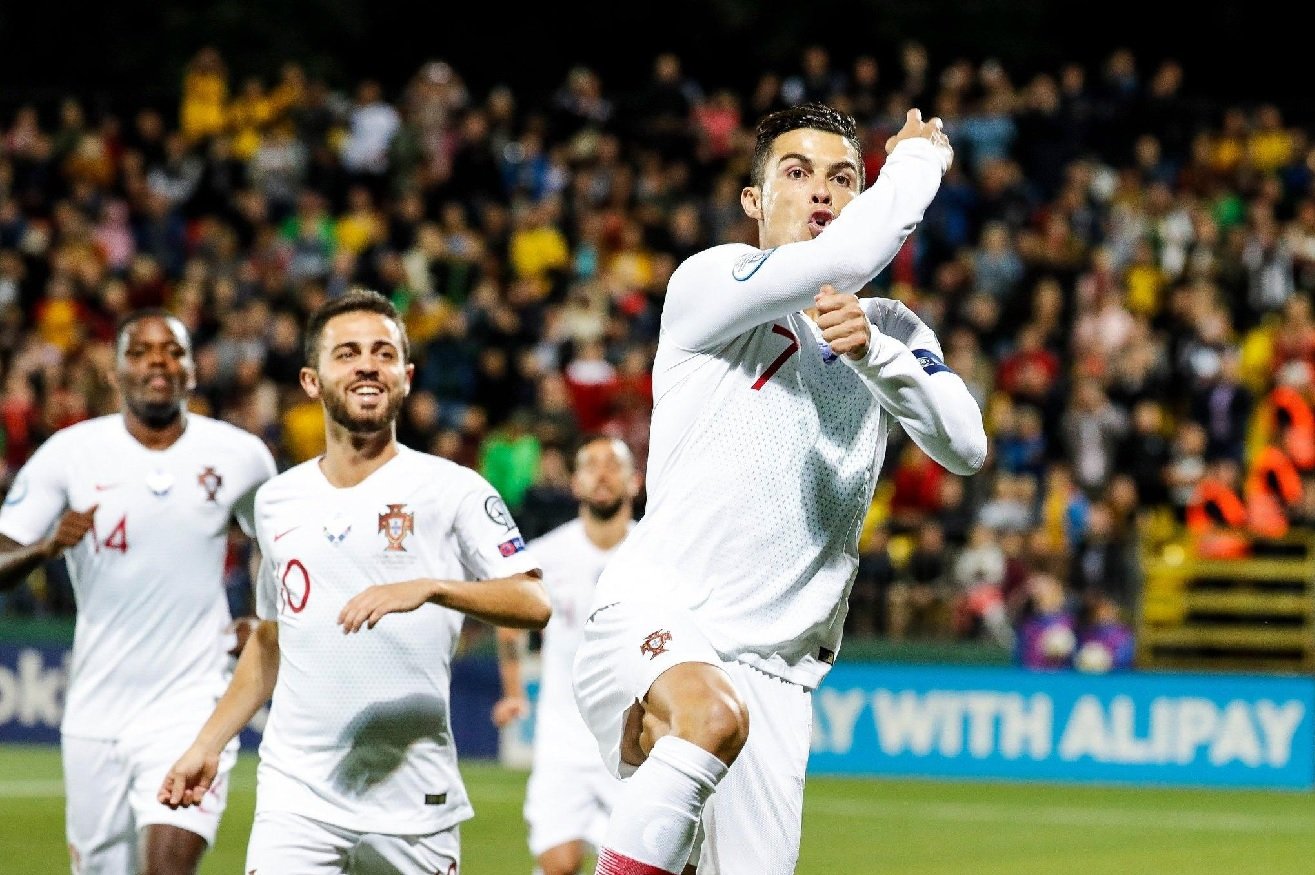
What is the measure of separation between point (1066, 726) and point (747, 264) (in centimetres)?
1214

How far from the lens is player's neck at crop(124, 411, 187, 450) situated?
24.9ft

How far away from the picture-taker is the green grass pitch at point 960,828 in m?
11.9

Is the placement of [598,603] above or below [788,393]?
below

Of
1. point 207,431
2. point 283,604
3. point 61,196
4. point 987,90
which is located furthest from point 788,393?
point 61,196

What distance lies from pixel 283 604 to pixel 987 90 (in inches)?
642

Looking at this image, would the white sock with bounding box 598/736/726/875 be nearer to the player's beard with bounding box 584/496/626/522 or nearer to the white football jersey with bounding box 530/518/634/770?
the white football jersey with bounding box 530/518/634/770

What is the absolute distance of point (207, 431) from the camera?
764cm

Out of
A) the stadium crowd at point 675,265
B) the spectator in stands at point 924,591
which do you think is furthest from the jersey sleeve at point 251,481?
the spectator in stands at point 924,591

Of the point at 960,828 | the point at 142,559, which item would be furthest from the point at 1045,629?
the point at 142,559

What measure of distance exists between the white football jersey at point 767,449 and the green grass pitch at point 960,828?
666cm

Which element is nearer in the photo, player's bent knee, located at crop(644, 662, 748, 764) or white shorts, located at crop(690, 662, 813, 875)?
player's bent knee, located at crop(644, 662, 748, 764)

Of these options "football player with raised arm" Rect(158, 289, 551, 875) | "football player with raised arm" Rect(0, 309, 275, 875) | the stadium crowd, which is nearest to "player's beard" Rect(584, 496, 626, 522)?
"football player with raised arm" Rect(0, 309, 275, 875)

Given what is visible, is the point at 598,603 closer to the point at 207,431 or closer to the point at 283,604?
the point at 283,604

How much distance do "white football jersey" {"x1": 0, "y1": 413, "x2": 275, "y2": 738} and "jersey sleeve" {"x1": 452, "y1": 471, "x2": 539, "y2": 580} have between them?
5.81 feet
